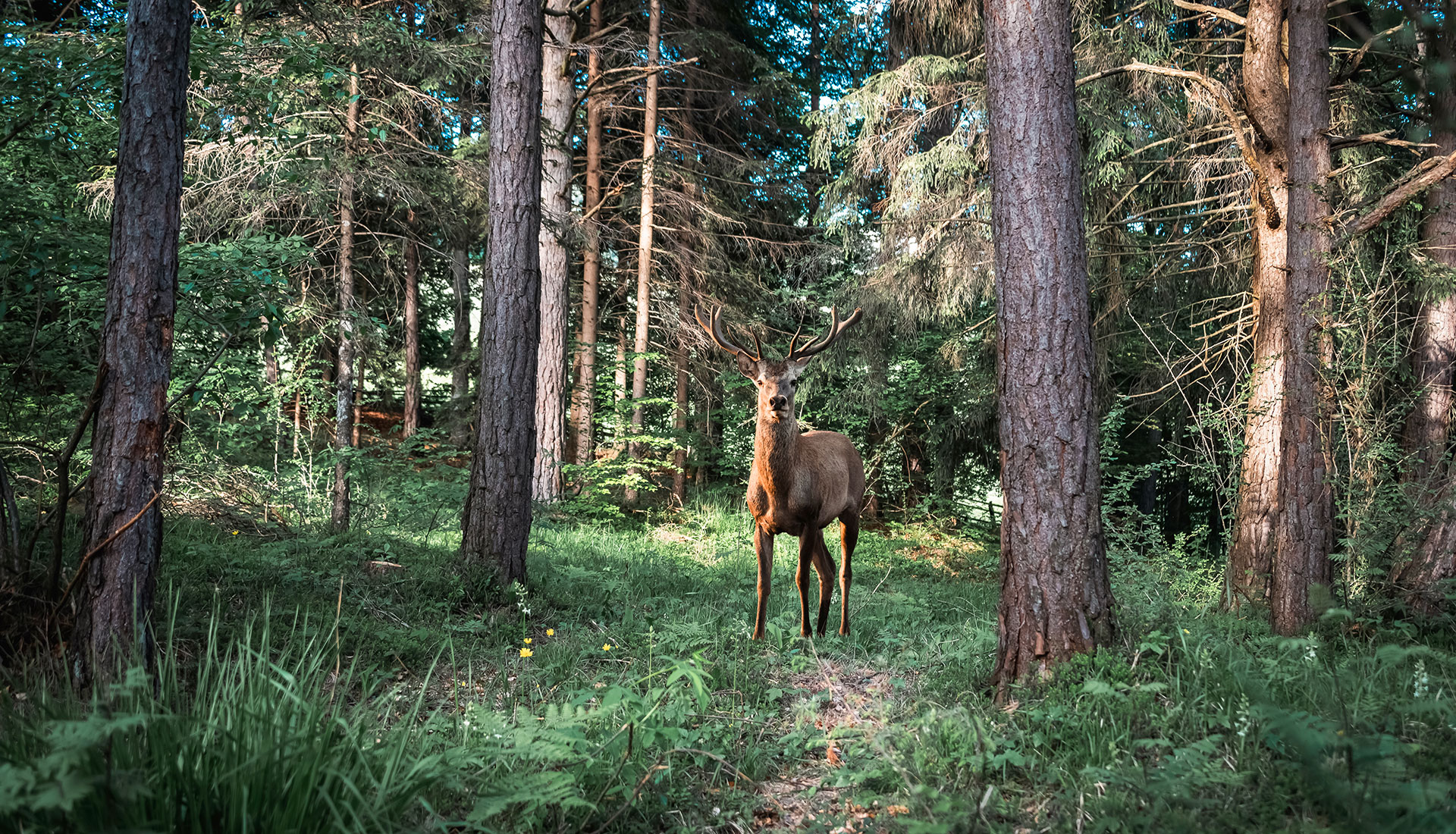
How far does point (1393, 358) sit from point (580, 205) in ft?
40.5

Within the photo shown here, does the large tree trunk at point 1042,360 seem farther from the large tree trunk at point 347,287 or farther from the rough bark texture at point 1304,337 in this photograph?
the large tree trunk at point 347,287

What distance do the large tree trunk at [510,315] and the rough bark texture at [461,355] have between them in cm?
1030

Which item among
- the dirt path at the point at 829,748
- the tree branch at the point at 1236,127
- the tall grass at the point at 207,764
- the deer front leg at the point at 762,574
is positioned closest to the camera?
the tall grass at the point at 207,764

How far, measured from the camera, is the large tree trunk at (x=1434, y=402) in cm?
574

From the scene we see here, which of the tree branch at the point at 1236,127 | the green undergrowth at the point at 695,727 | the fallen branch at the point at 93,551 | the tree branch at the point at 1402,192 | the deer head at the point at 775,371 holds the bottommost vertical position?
the green undergrowth at the point at 695,727

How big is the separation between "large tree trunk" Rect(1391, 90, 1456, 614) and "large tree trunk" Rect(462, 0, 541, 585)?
6373mm

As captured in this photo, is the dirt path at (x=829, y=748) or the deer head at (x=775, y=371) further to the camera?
the deer head at (x=775, y=371)

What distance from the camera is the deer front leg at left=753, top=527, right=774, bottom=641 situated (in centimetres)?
569

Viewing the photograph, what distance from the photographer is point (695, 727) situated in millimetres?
3559

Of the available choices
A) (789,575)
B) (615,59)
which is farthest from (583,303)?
(789,575)

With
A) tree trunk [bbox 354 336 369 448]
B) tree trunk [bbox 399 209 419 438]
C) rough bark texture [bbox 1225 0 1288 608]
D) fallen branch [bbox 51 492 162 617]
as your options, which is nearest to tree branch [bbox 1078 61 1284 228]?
rough bark texture [bbox 1225 0 1288 608]

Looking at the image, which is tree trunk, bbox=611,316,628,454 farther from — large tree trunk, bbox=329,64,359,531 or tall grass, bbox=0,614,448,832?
tall grass, bbox=0,614,448,832

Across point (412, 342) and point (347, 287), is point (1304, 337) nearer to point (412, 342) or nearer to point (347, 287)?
point (347, 287)

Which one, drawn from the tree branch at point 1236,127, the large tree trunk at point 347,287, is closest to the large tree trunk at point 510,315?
the large tree trunk at point 347,287
